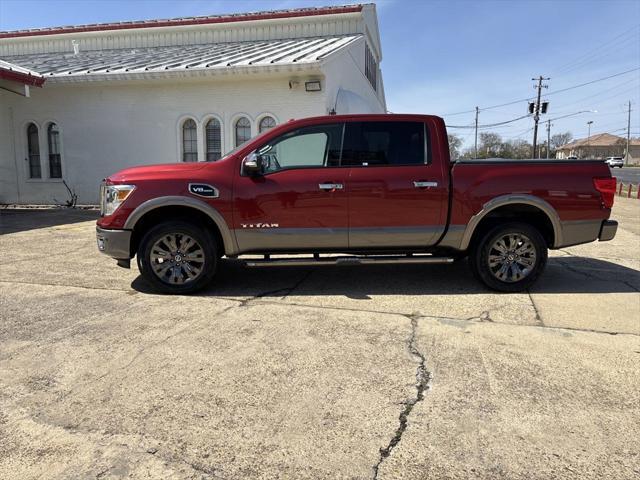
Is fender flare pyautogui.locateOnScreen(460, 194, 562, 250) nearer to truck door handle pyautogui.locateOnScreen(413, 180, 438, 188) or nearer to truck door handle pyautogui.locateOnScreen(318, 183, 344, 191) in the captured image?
truck door handle pyautogui.locateOnScreen(413, 180, 438, 188)

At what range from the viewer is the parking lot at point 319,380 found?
2.53m

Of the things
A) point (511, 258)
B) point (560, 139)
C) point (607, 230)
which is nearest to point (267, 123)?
point (511, 258)

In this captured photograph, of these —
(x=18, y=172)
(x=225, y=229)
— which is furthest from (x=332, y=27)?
(x=225, y=229)

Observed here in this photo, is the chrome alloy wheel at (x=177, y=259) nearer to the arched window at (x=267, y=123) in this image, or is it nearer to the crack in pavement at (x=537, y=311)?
the crack in pavement at (x=537, y=311)

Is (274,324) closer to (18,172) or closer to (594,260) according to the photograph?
(594,260)

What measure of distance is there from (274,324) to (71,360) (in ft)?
5.64

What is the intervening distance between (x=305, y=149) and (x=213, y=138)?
894cm

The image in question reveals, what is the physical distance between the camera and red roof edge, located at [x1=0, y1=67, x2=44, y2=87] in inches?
460

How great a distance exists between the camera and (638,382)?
3.41 meters

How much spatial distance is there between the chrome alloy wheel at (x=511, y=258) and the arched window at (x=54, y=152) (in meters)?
14.1

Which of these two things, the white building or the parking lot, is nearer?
the parking lot

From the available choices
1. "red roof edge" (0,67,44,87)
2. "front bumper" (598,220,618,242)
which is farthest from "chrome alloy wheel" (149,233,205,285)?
"red roof edge" (0,67,44,87)

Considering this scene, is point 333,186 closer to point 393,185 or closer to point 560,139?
point 393,185

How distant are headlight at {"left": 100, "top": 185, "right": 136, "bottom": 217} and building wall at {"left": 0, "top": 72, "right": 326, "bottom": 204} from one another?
7881mm
